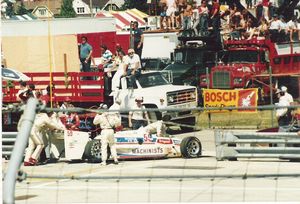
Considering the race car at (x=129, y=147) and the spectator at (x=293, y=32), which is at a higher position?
the spectator at (x=293, y=32)

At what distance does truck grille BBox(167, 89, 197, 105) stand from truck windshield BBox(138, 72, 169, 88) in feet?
2.19

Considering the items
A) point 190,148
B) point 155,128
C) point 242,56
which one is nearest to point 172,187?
point 190,148

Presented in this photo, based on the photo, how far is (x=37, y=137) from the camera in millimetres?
18688

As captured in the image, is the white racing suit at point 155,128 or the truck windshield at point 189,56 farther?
the truck windshield at point 189,56

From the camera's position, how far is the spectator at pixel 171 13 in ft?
123

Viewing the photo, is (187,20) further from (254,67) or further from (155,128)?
(155,128)

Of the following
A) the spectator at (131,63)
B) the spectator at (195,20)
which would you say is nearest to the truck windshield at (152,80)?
the spectator at (131,63)

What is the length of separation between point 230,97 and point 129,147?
36.7ft

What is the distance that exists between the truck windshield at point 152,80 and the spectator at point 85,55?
2424 mm

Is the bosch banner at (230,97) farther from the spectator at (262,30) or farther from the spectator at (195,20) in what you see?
the spectator at (195,20)

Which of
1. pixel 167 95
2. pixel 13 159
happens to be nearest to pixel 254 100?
pixel 167 95

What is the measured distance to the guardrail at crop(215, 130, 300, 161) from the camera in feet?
57.6

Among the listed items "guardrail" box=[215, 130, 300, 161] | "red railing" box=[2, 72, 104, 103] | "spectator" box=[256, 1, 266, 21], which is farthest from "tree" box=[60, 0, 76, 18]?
"guardrail" box=[215, 130, 300, 161]

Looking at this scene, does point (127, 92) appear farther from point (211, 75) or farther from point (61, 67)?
point (211, 75)
